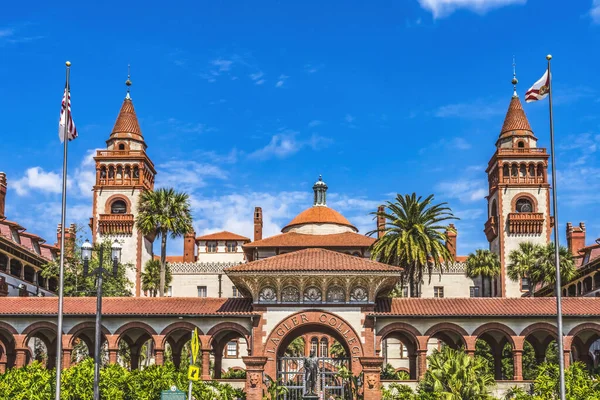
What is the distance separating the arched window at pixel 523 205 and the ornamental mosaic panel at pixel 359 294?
41.1 metres

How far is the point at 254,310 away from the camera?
42.6 m

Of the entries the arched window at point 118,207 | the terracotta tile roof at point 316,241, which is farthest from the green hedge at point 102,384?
the arched window at point 118,207

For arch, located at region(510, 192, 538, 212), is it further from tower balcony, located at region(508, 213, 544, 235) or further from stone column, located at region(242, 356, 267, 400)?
stone column, located at region(242, 356, 267, 400)

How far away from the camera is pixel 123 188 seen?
261 feet

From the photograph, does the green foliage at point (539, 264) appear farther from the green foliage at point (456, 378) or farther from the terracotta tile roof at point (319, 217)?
the green foliage at point (456, 378)

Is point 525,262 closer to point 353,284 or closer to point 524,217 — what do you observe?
point 524,217

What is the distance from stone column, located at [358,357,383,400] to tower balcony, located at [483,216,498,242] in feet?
144

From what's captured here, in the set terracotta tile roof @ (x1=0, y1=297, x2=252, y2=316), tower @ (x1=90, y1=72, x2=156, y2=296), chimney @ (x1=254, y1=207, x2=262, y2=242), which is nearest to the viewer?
terracotta tile roof @ (x1=0, y1=297, x2=252, y2=316)

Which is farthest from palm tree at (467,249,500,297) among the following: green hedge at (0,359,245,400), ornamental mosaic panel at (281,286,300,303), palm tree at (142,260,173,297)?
green hedge at (0,359,245,400)

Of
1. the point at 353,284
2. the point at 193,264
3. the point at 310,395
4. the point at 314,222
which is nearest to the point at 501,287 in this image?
the point at 314,222

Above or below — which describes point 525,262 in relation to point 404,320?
above

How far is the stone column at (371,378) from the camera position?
128ft

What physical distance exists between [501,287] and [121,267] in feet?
114

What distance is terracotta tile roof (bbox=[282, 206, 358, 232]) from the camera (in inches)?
3408
